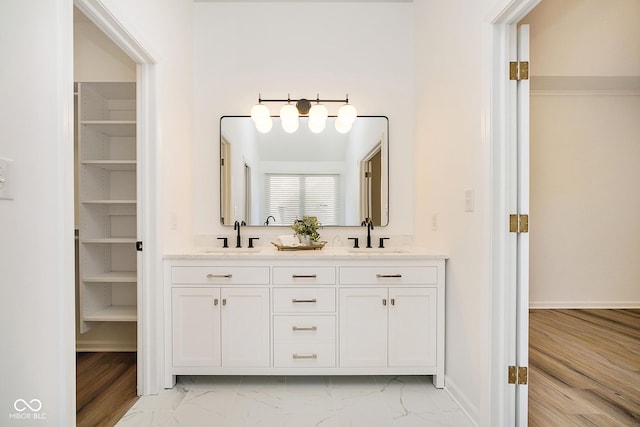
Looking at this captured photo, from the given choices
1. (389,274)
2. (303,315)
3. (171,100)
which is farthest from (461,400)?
(171,100)

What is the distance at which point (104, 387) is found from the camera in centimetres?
232

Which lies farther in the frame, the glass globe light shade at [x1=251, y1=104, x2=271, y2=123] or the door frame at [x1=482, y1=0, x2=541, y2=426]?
the glass globe light shade at [x1=251, y1=104, x2=271, y2=123]

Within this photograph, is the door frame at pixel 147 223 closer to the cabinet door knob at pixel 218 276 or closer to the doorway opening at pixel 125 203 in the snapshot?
the doorway opening at pixel 125 203

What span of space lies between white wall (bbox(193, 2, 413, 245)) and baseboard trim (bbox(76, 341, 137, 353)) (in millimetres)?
1083

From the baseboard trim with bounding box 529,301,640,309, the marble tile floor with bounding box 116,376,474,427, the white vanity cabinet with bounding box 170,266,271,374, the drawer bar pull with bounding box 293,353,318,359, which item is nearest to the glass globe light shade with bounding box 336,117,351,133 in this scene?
the white vanity cabinet with bounding box 170,266,271,374

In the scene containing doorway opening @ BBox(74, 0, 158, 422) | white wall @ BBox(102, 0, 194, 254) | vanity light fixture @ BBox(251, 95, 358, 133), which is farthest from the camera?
vanity light fixture @ BBox(251, 95, 358, 133)

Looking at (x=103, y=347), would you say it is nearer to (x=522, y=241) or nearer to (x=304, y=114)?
(x=304, y=114)

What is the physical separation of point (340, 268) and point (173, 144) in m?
1.41

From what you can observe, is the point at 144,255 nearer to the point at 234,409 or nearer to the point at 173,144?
the point at 173,144

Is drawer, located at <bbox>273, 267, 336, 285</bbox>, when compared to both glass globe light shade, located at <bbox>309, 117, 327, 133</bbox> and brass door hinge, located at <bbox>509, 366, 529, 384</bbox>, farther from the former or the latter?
glass globe light shade, located at <bbox>309, 117, 327, 133</bbox>

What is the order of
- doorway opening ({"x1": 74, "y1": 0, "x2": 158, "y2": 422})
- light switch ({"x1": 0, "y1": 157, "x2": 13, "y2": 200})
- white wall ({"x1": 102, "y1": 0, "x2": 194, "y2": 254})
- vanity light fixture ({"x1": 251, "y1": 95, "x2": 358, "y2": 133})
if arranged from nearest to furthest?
light switch ({"x1": 0, "y1": 157, "x2": 13, "y2": 200})
white wall ({"x1": 102, "y1": 0, "x2": 194, "y2": 254})
doorway opening ({"x1": 74, "y1": 0, "x2": 158, "y2": 422})
vanity light fixture ({"x1": 251, "y1": 95, "x2": 358, "y2": 133})

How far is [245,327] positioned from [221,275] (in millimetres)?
365

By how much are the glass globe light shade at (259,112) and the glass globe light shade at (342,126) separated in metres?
0.58

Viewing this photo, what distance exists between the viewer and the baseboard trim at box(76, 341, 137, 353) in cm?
292
